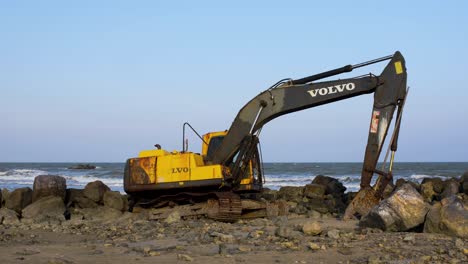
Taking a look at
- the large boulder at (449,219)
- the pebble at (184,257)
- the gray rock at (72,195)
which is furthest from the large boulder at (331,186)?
the pebble at (184,257)

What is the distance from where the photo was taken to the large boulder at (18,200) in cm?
1855

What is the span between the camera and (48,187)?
754 inches

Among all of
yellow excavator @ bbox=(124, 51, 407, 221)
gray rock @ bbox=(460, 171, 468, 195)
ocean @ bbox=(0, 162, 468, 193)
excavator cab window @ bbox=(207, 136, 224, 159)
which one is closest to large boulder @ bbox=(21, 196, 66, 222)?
yellow excavator @ bbox=(124, 51, 407, 221)

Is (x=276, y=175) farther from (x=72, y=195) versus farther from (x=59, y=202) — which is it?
(x=59, y=202)

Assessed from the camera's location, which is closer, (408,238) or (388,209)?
(408,238)

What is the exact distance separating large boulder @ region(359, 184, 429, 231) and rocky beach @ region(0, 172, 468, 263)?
0.02 meters

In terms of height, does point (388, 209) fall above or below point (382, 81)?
below

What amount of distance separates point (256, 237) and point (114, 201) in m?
8.55

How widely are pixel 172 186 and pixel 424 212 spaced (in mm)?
6003

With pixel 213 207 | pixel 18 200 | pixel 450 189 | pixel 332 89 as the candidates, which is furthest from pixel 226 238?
pixel 450 189

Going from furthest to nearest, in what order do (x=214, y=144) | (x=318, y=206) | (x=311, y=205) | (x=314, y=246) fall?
(x=311, y=205), (x=318, y=206), (x=214, y=144), (x=314, y=246)

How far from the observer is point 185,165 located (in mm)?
14570

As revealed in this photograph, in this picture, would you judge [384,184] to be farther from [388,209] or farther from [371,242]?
[371,242]

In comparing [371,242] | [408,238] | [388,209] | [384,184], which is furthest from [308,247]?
[384,184]
